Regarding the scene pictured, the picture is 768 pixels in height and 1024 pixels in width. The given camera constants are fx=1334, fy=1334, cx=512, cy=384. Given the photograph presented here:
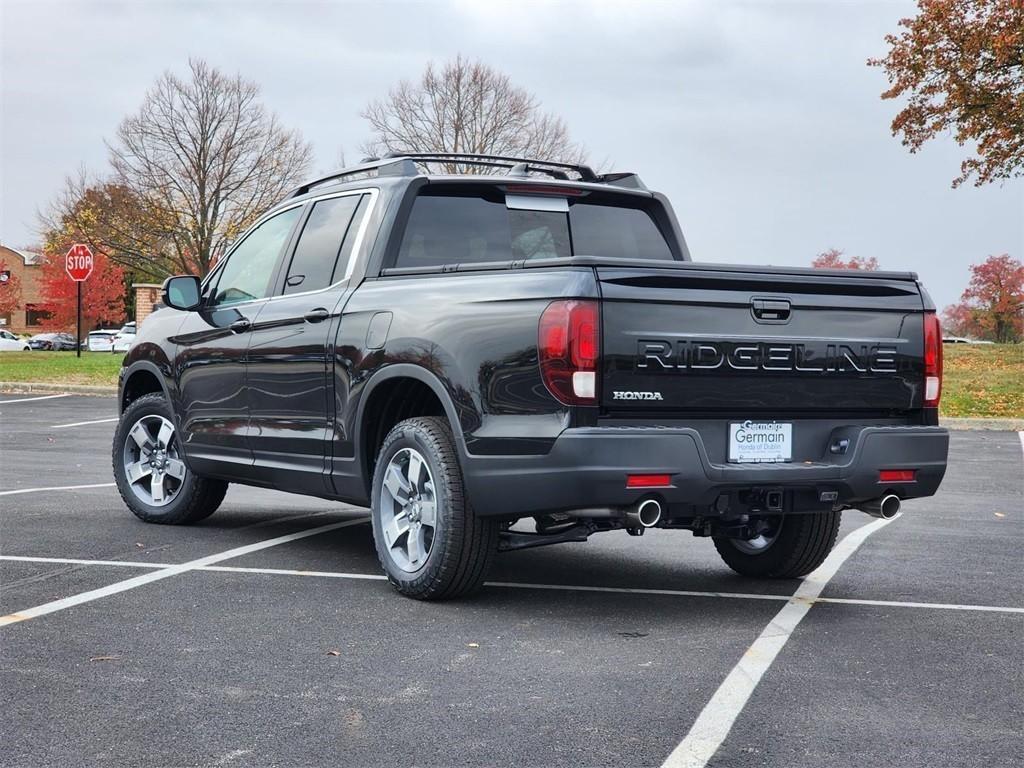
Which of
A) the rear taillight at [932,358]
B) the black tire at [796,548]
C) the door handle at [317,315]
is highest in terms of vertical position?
the door handle at [317,315]

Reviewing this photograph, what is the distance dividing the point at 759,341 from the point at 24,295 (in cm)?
10141

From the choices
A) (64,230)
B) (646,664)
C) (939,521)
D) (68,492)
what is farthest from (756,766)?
(64,230)

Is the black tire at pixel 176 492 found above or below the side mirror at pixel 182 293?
below

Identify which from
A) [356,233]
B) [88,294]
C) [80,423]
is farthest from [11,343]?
[356,233]

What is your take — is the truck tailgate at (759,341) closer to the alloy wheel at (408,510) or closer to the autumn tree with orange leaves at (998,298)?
the alloy wheel at (408,510)

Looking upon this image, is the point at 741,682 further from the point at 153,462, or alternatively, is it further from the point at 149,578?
the point at 153,462

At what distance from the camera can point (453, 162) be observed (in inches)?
297

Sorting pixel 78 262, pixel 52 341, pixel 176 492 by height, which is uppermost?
pixel 78 262

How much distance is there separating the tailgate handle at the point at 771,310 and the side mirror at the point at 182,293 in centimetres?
382

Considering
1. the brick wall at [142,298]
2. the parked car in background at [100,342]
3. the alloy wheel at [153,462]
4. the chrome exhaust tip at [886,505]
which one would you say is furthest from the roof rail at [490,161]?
the parked car in background at [100,342]

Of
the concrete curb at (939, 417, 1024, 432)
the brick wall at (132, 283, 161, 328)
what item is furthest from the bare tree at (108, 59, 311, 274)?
the concrete curb at (939, 417, 1024, 432)

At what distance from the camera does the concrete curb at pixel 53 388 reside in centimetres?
2477

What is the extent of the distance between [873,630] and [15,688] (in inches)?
136

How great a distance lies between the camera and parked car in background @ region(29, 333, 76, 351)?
7475cm
